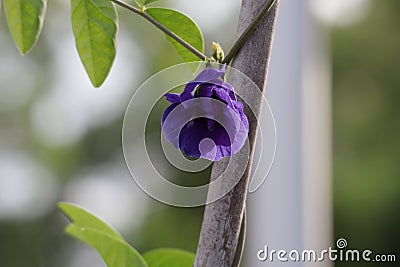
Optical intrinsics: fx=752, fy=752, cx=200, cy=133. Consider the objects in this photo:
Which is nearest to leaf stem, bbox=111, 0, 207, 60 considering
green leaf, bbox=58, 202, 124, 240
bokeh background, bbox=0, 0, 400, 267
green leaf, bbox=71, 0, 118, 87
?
green leaf, bbox=71, 0, 118, 87

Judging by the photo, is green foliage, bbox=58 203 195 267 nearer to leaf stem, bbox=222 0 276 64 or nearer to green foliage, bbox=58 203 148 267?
green foliage, bbox=58 203 148 267

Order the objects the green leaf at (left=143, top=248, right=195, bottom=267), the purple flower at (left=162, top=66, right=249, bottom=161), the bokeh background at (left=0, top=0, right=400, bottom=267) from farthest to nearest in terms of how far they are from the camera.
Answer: the bokeh background at (left=0, top=0, right=400, bottom=267)
the green leaf at (left=143, top=248, right=195, bottom=267)
the purple flower at (left=162, top=66, right=249, bottom=161)

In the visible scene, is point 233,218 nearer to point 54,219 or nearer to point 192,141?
point 192,141

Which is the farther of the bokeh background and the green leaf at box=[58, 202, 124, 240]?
the bokeh background

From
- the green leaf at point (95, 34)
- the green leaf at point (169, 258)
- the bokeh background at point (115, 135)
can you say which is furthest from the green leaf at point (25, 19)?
the bokeh background at point (115, 135)

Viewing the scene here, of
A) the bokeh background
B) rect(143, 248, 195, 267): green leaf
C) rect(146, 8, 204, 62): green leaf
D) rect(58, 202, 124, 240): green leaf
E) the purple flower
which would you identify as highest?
the bokeh background

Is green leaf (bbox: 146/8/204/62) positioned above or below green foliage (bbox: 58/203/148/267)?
above
